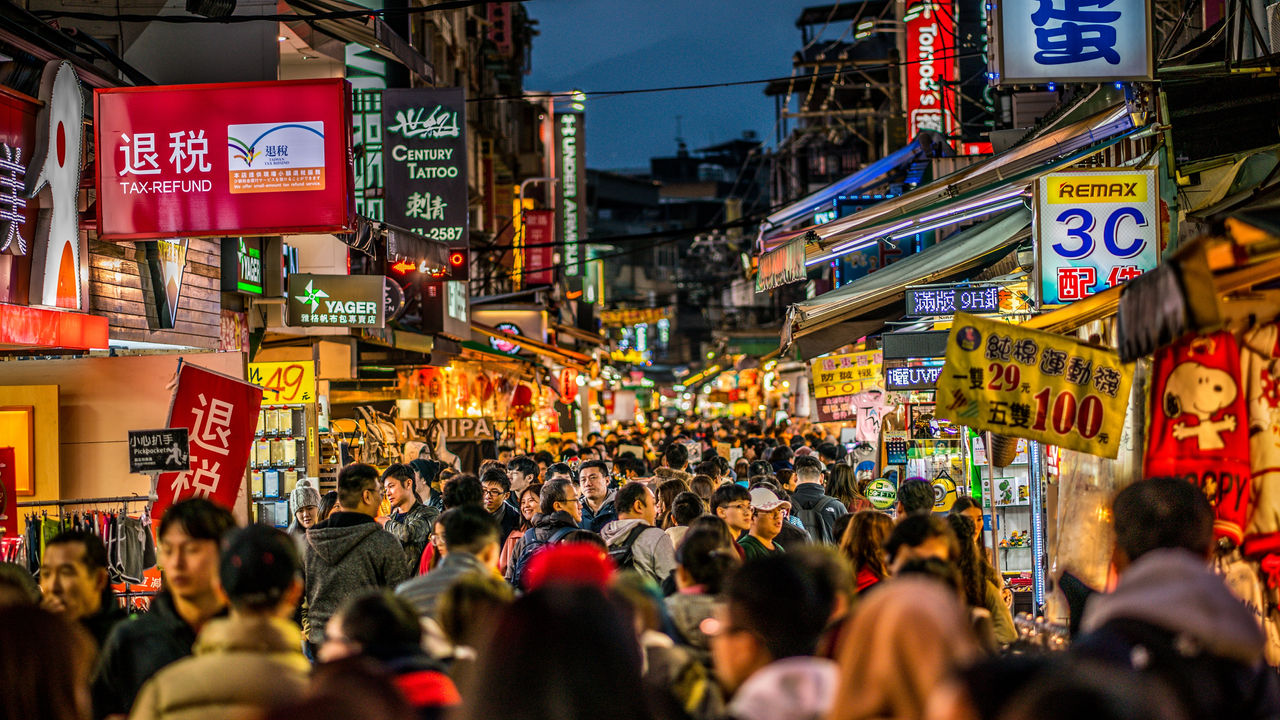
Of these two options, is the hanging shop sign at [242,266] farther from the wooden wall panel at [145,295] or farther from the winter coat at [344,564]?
the winter coat at [344,564]

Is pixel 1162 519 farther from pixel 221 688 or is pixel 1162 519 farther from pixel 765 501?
pixel 765 501

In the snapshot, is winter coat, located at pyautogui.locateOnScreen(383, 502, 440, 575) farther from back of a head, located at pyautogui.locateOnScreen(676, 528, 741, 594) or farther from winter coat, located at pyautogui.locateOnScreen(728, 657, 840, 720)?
winter coat, located at pyautogui.locateOnScreen(728, 657, 840, 720)

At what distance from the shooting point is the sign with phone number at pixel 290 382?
1653 cm

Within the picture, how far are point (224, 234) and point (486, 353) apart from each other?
50.1 ft

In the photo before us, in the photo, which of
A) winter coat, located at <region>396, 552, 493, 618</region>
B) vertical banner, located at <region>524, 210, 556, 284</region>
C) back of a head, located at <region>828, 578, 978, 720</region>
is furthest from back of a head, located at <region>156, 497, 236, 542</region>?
vertical banner, located at <region>524, 210, 556, 284</region>

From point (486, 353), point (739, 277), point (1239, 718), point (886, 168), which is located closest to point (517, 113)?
point (739, 277)

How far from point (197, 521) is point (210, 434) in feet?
15.2

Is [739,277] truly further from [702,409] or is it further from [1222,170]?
[1222,170]

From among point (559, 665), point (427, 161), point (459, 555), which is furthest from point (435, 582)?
point (427, 161)

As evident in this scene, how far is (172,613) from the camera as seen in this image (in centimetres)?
516

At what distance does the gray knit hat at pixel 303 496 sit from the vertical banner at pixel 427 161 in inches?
206

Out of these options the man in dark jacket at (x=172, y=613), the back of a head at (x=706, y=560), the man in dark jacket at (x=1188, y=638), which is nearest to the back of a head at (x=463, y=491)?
the man in dark jacket at (x=172, y=613)

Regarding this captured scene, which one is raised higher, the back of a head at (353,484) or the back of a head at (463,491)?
the back of a head at (353,484)

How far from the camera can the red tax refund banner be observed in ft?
35.8
